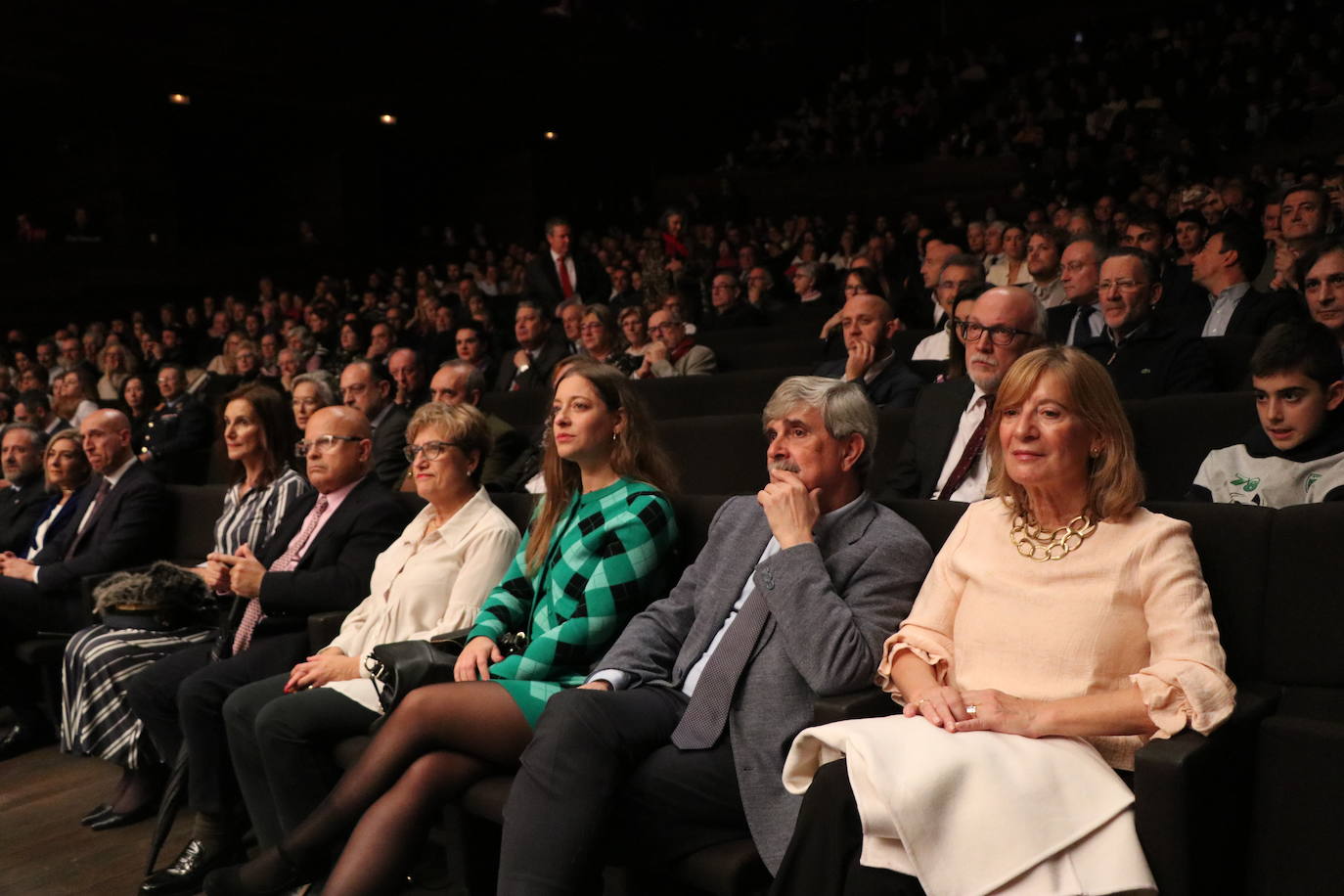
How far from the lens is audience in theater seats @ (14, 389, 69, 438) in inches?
236

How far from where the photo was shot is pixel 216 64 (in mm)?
10102

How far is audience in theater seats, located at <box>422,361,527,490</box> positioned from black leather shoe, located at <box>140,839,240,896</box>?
1.43 meters

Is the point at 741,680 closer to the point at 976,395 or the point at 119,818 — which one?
the point at 976,395

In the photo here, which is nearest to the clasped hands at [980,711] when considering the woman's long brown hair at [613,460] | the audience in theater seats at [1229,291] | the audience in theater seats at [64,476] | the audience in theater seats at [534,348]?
the woman's long brown hair at [613,460]

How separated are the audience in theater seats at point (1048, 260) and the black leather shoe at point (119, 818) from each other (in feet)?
10.3

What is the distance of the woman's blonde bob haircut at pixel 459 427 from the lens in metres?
2.49

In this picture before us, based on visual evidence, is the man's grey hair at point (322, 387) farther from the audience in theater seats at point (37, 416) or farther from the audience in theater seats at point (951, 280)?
the audience in theater seats at point (37, 416)

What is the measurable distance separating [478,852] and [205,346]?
27.5 ft

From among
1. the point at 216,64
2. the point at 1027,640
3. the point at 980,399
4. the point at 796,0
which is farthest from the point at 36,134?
the point at 1027,640

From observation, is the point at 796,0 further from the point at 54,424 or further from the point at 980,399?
the point at 980,399

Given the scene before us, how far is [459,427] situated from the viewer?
8.20ft

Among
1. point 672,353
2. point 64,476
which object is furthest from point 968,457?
point 64,476

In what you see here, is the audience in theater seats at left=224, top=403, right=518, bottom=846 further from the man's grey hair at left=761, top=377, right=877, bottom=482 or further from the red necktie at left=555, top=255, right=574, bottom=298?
the red necktie at left=555, top=255, right=574, bottom=298

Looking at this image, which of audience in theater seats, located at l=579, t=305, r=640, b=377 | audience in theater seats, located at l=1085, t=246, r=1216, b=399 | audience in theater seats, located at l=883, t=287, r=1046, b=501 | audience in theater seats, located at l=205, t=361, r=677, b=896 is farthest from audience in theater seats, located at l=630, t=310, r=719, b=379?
audience in theater seats, located at l=205, t=361, r=677, b=896
